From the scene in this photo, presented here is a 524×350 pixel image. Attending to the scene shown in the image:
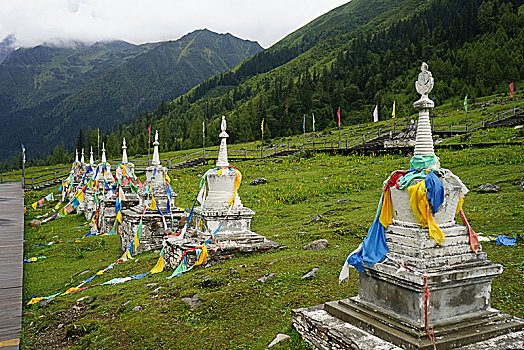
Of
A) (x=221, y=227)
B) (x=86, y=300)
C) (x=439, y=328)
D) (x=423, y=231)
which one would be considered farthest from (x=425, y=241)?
(x=86, y=300)

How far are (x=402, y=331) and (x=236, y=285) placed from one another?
177 inches

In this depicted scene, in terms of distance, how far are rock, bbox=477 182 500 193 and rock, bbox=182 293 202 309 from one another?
492 inches

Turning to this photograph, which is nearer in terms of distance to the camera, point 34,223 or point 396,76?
point 34,223

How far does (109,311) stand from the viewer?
9.19 metres

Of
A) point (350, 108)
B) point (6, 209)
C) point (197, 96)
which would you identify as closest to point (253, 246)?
point (6, 209)

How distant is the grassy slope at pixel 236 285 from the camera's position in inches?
293

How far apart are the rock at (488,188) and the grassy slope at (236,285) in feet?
1.02

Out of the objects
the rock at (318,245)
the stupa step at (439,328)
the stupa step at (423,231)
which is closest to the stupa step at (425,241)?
the stupa step at (423,231)

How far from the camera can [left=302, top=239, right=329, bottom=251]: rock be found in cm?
1144

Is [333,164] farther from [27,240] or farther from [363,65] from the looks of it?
[363,65]

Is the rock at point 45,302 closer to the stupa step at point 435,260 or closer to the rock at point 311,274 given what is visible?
the rock at point 311,274

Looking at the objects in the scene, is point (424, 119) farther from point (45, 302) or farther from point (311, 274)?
point (45, 302)

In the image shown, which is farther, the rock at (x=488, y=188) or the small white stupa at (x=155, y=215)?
the rock at (x=488, y=188)

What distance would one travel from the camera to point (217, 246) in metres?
11.3
